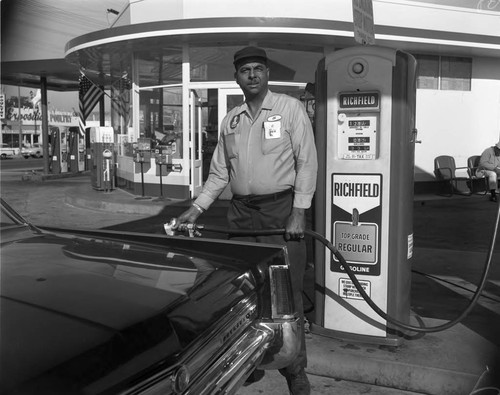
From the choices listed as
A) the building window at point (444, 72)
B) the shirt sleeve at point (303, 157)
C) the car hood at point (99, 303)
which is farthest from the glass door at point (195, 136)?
the car hood at point (99, 303)

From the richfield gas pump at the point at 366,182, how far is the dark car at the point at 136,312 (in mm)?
1285

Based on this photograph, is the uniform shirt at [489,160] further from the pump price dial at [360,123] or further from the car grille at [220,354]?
the car grille at [220,354]

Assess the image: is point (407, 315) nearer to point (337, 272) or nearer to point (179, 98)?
point (337, 272)

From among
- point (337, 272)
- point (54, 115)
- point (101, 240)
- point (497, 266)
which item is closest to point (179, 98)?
point (497, 266)

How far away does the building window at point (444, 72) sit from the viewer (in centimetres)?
1252

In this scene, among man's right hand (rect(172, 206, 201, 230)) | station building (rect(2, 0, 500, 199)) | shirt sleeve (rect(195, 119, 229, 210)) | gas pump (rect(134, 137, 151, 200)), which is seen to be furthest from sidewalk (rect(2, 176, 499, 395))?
gas pump (rect(134, 137, 151, 200))

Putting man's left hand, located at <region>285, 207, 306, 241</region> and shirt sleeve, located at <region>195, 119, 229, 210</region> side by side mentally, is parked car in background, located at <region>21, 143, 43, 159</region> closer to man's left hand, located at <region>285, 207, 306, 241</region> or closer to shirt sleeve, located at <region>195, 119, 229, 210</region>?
shirt sleeve, located at <region>195, 119, 229, 210</region>

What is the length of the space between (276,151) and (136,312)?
172 centimetres

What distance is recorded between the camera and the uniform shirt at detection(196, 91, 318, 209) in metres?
3.22

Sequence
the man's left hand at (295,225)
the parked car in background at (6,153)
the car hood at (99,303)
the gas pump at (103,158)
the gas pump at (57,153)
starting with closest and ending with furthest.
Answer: the car hood at (99,303) < the man's left hand at (295,225) < the gas pump at (103,158) < the gas pump at (57,153) < the parked car in background at (6,153)

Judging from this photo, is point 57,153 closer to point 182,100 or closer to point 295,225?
point 182,100

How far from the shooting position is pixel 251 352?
7.48ft

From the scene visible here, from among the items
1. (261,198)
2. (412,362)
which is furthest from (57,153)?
(412,362)

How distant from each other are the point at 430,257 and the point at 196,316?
556 centimetres
